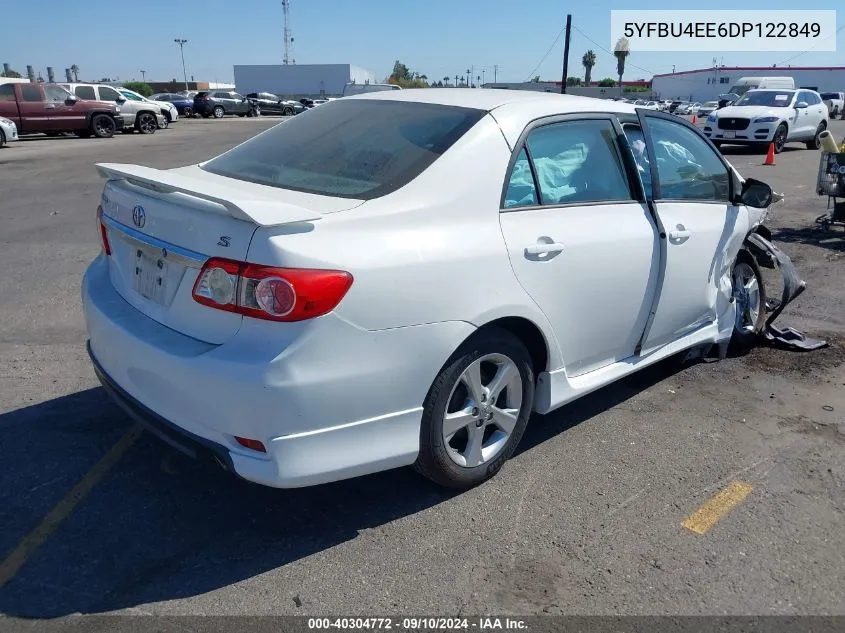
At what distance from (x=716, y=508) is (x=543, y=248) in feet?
4.59

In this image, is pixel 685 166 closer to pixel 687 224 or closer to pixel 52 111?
pixel 687 224

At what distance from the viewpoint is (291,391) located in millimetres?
2564

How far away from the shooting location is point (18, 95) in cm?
2397

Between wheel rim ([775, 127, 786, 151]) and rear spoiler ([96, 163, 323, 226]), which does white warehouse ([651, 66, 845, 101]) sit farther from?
rear spoiler ([96, 163, 323, 226])

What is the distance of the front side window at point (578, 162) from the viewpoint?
3.50m

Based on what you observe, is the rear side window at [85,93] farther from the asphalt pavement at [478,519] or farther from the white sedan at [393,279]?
the white sedan at [393,279]

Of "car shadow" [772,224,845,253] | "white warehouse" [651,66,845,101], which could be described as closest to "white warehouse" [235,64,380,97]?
"white warehouse" [651,66,845,101]

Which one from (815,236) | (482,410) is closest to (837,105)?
(815,236)

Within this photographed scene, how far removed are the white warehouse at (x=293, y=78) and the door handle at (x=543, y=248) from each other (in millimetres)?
82299

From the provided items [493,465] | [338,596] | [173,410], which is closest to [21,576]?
[173,410]

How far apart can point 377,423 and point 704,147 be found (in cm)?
305

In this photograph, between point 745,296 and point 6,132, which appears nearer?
point 745,296

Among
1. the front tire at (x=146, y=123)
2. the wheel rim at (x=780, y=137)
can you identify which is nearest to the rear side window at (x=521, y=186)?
the wheel rim at (x=780, y=137)

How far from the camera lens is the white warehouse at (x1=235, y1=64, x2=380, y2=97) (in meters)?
81.6
